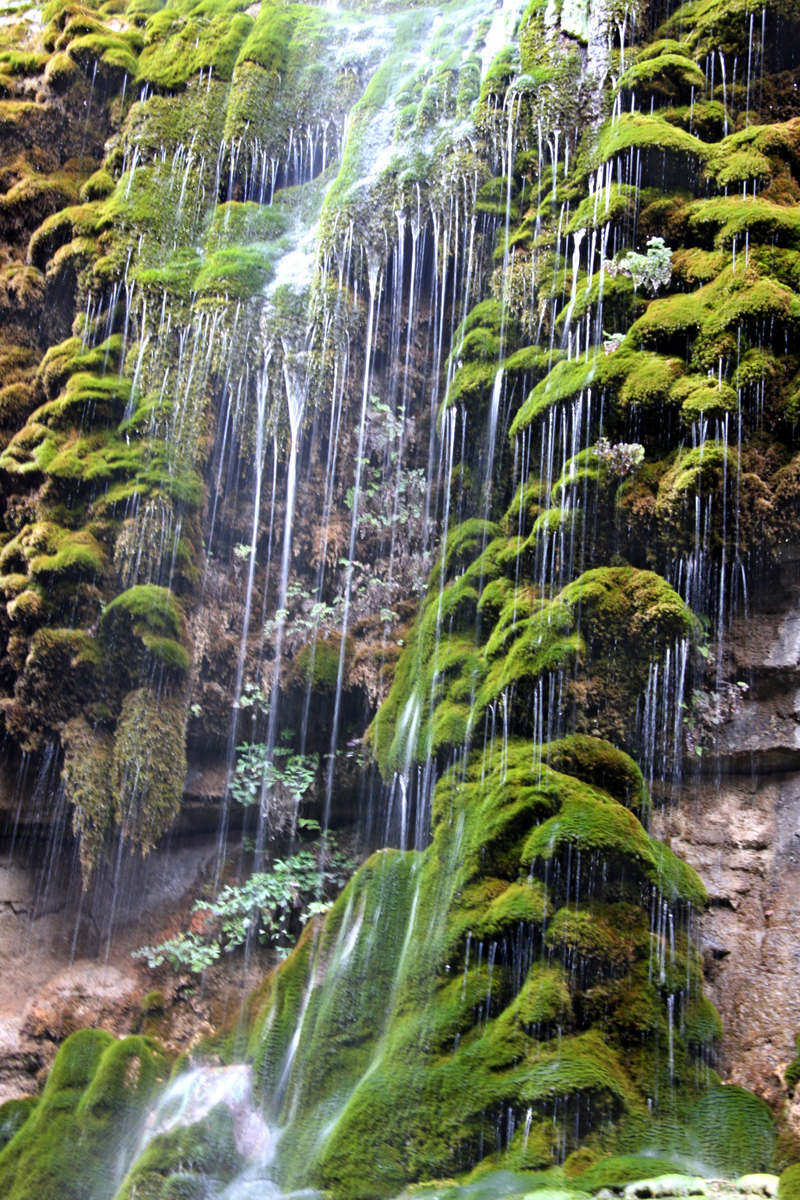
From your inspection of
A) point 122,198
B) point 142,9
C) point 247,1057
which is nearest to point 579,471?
point 247,1057

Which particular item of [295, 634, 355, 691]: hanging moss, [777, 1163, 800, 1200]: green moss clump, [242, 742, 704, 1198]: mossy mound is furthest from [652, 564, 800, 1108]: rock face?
[295, 634, 355, 691]: hanging moss

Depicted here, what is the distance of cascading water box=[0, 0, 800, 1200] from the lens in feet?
19.5

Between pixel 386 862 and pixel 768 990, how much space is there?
297 cm

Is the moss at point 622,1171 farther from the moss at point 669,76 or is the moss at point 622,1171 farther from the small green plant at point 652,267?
the moss at point 669,76

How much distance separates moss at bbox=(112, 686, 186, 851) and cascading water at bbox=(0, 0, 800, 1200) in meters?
0.04

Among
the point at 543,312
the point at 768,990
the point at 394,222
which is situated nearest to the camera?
the point at 768,990

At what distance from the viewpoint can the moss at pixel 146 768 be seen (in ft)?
30.6

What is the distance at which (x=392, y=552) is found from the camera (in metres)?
10.5

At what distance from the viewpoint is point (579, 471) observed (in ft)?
24.7

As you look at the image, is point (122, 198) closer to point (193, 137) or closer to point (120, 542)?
point (193, 137)

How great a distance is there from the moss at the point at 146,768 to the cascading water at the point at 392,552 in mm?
43

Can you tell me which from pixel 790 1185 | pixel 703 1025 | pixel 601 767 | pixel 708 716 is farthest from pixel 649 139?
pixel 790 1185

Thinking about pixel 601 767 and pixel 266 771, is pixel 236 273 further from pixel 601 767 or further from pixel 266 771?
pixel 601 767

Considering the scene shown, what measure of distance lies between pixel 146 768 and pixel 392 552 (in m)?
3.58
